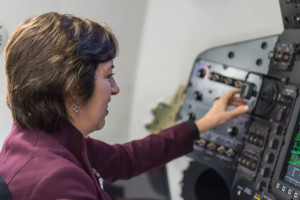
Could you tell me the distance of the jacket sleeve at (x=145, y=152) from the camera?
63.6 inches

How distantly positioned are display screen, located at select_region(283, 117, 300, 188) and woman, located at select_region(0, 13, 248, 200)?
0.64m

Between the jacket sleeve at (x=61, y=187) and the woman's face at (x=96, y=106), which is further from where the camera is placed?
the woman's face at (x=96, y=106)

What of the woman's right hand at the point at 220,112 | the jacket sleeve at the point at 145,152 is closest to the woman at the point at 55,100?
the jacket sleeve at the point at 145,152

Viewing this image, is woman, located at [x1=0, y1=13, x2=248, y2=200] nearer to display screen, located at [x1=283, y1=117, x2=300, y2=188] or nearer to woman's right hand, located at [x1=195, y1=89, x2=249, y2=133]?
woman's right hand, located at [x1=195, y1=89, x2=249, y2=133]

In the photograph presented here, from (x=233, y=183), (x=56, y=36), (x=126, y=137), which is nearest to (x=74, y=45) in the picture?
(x=56, y=36)

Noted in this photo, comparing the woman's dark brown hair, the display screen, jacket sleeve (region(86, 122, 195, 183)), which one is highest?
the woman's dark brown hair

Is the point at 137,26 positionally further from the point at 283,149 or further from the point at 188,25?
the point at 283,149

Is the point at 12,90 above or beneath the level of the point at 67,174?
above

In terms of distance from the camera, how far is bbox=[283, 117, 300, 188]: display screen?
1.39 metres

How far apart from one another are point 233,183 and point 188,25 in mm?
766

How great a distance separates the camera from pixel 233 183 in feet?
5.41

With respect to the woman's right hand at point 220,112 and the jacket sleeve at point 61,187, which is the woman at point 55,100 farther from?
the woman's right hand at point 220,112

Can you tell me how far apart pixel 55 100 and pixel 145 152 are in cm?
62

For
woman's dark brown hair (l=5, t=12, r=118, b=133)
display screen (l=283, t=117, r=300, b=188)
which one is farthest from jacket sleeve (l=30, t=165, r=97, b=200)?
display screen (l=283, t=117, r=300, b=188)
